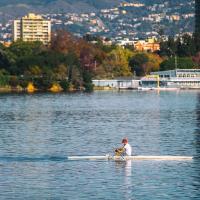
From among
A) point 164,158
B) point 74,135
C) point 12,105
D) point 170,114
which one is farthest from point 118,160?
point 12,105

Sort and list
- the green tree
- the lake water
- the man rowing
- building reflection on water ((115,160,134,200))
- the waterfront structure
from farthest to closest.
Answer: the green tree
the waterfront structure
the man rowing
the lake water
building reflection on water ((115,160,134,200))

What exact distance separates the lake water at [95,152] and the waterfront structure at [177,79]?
212 ft

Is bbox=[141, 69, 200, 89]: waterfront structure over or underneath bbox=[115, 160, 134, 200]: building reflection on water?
over

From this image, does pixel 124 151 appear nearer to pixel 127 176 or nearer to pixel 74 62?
pixel 127 176

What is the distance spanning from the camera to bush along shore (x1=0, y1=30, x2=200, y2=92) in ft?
428

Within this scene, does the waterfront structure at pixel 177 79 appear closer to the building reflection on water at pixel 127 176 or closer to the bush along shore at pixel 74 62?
the bush along shore at pixel 74 62

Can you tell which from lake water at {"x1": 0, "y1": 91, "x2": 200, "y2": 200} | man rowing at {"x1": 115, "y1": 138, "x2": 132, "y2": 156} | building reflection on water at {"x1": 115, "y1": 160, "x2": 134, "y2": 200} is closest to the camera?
building reflection on water at {"x1": 115, "y1": 160, "x2": 134, "y2": 200}

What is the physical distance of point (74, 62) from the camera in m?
135

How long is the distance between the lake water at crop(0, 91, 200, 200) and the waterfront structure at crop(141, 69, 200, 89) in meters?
64.7

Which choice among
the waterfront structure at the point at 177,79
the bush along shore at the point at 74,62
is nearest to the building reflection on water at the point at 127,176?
the bush along shore at the point at 74,62

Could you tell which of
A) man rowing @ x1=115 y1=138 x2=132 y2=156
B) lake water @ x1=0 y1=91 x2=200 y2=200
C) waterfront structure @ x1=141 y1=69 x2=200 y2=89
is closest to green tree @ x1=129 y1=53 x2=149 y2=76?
waterfront structure @ x1=141 y1=69 x2=200 y2=89

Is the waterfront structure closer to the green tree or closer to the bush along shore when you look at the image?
the bush along shore

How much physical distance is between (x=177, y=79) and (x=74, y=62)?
624 inches

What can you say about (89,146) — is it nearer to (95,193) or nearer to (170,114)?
(95,193)
